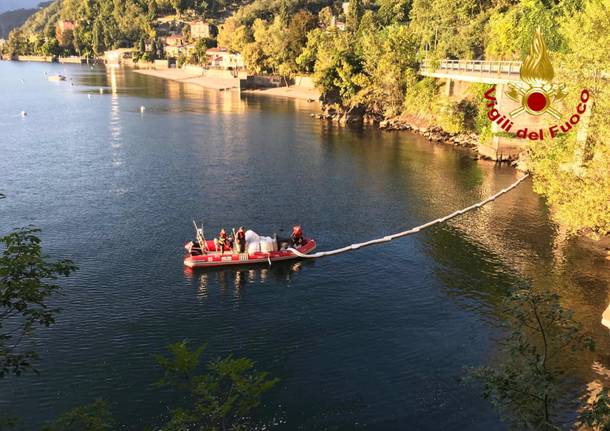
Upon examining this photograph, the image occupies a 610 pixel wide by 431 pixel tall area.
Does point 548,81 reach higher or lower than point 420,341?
higher

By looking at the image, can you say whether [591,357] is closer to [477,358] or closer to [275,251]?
[477,358]

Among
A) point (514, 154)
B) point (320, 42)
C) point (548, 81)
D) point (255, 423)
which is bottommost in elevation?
point (255, 423)

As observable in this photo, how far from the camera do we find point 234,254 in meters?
42.0

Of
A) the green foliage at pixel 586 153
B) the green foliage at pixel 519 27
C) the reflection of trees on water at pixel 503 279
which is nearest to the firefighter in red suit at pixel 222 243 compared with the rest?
the reflection of trees on water at pixel 503 279

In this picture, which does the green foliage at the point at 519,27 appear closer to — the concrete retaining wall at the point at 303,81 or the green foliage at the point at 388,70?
the green foliage at the point at 388,70

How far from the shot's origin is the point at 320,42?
15188 cm

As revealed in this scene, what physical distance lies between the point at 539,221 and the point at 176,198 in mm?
37943

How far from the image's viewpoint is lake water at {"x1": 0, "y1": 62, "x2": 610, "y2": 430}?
27250 mm

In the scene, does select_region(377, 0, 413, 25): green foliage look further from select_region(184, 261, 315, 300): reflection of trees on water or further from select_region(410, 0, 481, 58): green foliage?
select_region(184, 261, 315, 300): reflection of trees on water

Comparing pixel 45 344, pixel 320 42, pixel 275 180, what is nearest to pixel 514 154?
pixel 275 180

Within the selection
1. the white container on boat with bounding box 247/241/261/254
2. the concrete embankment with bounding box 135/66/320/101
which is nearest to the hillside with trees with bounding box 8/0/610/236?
the concrete embankment with bounding box 135/66/320/101

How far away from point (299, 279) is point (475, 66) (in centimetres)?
5804

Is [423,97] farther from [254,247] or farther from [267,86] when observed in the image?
[267,86]

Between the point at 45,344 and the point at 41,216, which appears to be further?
the point at 41,216
